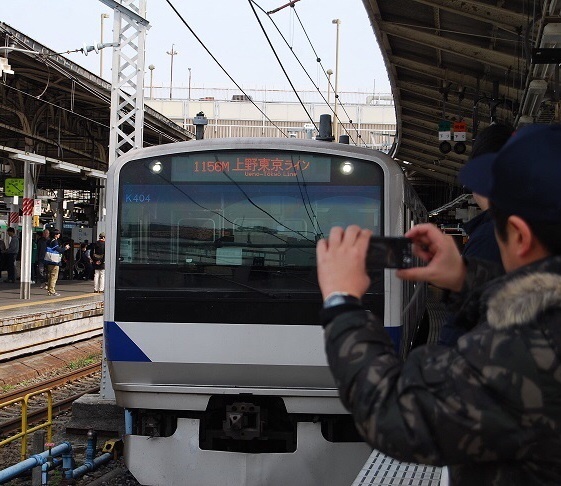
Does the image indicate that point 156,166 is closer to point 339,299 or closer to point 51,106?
point 339,299

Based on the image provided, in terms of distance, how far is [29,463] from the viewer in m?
6.63

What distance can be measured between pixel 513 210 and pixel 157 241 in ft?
16.7

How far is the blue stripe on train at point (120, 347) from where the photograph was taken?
6391 millimetres

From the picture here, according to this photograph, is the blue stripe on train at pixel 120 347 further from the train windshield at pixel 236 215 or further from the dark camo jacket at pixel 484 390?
the dark camo jacket at pixel 484 390

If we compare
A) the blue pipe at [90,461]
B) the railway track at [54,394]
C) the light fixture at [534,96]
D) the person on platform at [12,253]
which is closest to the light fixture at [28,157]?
the railway track at [54,394]

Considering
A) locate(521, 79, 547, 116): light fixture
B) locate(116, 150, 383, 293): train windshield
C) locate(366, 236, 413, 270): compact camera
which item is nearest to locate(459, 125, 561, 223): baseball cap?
locate(366, 236, 413, 270): compact camera

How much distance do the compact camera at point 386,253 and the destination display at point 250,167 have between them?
471cm

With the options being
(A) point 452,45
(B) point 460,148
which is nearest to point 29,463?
(A) point 452,45

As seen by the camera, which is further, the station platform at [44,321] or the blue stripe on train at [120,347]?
the station platform at [44,321]

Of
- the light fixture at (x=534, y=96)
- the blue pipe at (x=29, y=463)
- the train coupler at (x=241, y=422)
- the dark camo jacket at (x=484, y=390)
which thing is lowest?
the blue pipe at (x=29, y=463)

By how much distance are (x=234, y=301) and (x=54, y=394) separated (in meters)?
6.91

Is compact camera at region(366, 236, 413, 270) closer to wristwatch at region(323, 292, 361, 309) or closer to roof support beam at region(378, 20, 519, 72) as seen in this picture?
wristwatch at region(323, 292, 361, 309)

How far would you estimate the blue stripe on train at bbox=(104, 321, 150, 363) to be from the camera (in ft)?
21.0

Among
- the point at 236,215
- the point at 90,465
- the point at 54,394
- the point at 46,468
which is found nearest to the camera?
the point at 236,215
